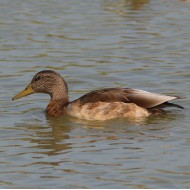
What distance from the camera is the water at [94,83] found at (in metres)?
12.0

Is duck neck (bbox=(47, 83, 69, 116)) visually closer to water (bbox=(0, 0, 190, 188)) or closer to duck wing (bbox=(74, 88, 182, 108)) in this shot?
water (bbox=(0, 0, 190, 188))

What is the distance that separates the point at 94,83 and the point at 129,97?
99.5 inches

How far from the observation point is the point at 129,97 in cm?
→ 1508

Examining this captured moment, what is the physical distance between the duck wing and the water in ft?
0.94

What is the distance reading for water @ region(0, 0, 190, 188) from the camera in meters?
12.0

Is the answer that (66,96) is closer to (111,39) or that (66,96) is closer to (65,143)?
(65,143)

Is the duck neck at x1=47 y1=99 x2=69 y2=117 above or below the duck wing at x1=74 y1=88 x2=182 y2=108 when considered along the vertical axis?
below

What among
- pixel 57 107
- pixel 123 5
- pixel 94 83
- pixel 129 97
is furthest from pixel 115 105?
pixel 123 5

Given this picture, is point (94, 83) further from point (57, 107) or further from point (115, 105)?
point (115, 105)

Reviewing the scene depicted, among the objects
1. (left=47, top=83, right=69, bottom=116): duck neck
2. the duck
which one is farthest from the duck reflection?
the duck

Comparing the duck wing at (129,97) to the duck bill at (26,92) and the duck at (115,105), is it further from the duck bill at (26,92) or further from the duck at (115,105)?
the duck bill at (26,92)

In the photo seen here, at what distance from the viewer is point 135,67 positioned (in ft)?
60.7

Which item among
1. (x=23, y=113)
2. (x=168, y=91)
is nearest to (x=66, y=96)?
(x=23, y=113)

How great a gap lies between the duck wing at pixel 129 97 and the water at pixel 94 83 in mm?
287
